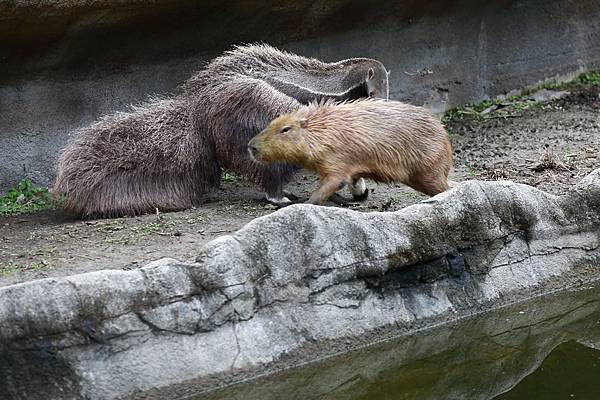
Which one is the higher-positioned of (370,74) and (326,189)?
(370,74)

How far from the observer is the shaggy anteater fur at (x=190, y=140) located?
7.17 metres

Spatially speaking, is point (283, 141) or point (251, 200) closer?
point (283, 141)

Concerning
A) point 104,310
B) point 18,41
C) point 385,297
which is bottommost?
point 385,297

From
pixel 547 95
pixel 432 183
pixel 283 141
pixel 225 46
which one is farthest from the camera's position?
pixel 547 95

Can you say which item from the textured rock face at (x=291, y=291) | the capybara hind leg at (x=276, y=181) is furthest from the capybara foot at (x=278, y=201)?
the textured rock face at (x=291, y=291)

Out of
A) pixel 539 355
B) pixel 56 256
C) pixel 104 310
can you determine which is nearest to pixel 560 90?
pixel 539 355

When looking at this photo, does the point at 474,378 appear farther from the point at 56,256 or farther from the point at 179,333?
the point at 56,256

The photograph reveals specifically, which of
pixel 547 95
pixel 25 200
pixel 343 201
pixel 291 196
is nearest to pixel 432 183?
pixel 343 201

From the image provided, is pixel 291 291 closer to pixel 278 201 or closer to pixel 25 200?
pixel 278 201

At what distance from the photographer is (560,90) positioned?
34.7 feet

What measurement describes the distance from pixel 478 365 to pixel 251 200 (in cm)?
253

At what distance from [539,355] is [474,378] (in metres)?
0.46

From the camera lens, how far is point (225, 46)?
28.1 feet

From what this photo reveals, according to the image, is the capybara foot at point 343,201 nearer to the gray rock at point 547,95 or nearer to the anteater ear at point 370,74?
the anteater ear at point 370,74
